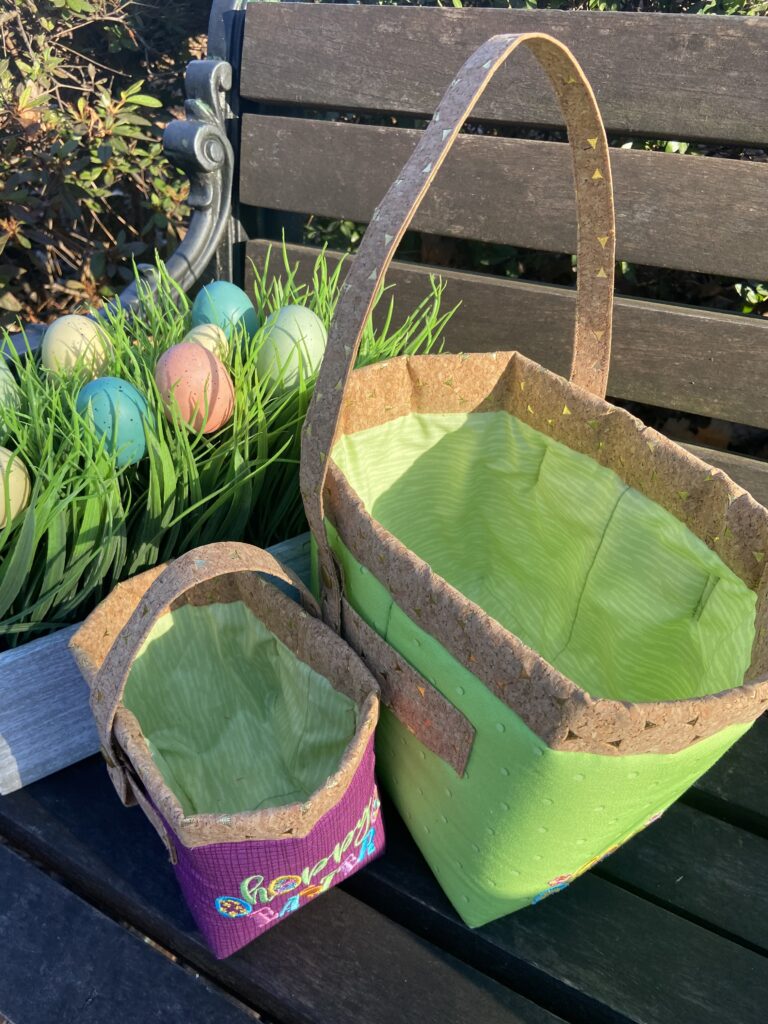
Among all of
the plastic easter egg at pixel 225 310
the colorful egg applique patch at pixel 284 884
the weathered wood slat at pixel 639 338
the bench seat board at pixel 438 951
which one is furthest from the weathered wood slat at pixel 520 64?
the colorful egg applique patch at pixel 284 884

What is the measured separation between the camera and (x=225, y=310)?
0.94 meters

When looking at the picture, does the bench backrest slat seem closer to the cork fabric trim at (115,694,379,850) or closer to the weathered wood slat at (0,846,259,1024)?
the cork fabric trim at (115,694,379,850)

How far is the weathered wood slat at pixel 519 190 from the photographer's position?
93cm

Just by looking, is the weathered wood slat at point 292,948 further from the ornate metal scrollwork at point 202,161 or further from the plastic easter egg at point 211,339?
the ornate metal scrollwork at point 202,161

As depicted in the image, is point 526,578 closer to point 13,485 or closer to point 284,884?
point 284,884

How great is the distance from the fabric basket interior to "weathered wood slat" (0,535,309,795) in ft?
1.05

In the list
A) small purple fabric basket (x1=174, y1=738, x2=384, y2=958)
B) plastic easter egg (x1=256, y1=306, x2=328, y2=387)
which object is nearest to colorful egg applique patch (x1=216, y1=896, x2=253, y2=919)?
small purple fabric basket (x1=174, y1=738, x2=384, y2=958)

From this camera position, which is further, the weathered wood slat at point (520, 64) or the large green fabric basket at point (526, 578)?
the weathered wood slat at point (520, 64)

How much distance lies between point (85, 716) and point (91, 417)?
0.95 feet

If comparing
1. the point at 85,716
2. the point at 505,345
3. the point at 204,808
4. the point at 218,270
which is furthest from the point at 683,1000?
the point at 218,270

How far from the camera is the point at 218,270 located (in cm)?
126

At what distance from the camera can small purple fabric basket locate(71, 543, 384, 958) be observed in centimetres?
52

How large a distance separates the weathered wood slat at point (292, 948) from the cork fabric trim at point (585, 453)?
25cm

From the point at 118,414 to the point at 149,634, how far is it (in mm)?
260
